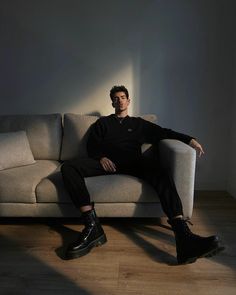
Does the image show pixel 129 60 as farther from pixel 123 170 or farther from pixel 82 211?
pixel 82 211

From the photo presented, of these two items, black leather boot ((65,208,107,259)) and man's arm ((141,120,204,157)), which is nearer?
black leather boot ((65,208,107,259))

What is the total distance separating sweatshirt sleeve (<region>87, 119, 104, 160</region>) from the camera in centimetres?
212

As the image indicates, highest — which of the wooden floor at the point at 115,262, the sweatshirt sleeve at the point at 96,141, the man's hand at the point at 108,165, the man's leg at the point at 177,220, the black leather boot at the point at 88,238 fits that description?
the sweatshirt sleeve at the point at 96,141

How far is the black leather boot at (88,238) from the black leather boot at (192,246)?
0.51 metres

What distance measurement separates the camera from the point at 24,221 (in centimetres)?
206

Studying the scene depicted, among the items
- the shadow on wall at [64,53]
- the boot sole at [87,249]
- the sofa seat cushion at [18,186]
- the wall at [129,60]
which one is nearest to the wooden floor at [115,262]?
the boot sole at [87,249]

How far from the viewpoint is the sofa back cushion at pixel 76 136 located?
7.64ft

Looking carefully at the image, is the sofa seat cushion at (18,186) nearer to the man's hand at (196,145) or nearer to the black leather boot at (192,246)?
the black leather boot at (192,246)

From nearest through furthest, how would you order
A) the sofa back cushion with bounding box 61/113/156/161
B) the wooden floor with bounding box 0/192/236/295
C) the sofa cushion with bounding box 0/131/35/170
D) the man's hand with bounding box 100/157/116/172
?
the wooden floor with bounding box 0/192/236/295, the man's hand with bounding box 100/157/116/172, the sofa cushion with bounding box 0/131/35/170, the sofa back cushion with bounding box 61/113/156/161

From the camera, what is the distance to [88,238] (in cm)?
163

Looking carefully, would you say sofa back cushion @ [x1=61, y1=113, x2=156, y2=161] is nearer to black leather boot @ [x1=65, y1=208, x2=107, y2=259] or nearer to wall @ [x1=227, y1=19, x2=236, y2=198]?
black leather boot @ [x1=65, y1=208, x2=107, y2=259]

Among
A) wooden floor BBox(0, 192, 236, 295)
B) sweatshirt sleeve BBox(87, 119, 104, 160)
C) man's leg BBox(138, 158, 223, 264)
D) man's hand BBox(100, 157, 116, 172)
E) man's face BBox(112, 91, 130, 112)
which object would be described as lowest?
wooden floor BBox(0, 192, 236, 295)

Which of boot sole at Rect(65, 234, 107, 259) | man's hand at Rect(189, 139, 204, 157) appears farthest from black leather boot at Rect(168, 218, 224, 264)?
man's hand at Rect(189, 139, 204, 157)

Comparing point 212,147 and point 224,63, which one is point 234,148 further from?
point 224,63
